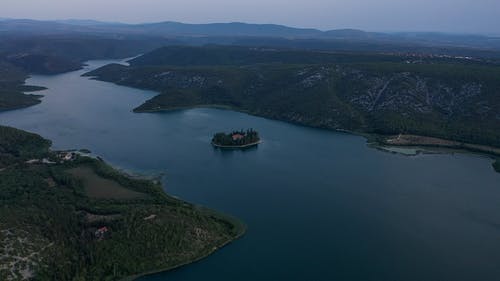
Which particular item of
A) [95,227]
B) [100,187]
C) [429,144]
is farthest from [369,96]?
[95,227]

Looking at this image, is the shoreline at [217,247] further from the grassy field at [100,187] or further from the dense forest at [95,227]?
the grassy field at [100,187]

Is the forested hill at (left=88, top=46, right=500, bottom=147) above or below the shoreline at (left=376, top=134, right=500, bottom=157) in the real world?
above

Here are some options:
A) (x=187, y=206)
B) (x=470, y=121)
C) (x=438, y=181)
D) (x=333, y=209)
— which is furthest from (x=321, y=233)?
(x=470, y=121)

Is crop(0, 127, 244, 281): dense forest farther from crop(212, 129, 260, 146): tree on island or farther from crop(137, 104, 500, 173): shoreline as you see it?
crop(137, 104, 500, 173): shoreline

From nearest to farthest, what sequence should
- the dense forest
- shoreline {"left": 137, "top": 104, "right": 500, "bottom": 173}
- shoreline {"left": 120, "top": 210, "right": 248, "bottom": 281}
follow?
the dense forest, shoreline {"left": 120, "top": 210, "right": 248, "bottom": 281}, shoreline {"left": 137, "top": 104, "right": 500, "bottom": 173}

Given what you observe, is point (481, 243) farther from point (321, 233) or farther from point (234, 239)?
point (234, 239)

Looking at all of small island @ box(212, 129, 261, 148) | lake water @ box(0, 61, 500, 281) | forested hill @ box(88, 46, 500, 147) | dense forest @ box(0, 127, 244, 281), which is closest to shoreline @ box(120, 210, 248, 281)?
dense forest @ box(0, 127, 244, 281)
